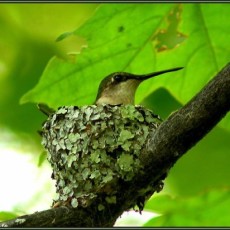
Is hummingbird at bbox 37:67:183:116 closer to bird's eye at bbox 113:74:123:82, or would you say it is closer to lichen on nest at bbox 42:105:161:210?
bird's eye at bbox 113:74:123:82

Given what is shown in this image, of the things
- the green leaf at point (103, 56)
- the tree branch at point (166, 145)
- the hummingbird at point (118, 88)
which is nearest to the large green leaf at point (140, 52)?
the green leaf at point (103, 56)

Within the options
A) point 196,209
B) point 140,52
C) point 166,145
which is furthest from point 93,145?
point 166,145

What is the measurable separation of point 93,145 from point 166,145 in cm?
114

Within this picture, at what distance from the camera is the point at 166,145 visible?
3.37m

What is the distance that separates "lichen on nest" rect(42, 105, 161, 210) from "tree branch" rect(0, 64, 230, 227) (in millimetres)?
149

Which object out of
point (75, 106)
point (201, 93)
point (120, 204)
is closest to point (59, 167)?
point (75, 106)

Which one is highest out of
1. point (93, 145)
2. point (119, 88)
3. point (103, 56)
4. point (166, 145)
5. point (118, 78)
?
point (119, 88)

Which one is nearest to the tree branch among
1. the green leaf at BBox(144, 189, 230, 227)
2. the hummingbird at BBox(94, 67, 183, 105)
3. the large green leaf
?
the green leaf at BBox(144, 189, 230, 227)

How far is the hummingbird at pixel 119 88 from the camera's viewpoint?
4.78m

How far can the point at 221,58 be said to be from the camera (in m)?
4.29

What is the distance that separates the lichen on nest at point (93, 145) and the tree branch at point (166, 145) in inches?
5.9

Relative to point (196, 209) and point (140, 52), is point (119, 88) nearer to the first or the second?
point (140, 52)

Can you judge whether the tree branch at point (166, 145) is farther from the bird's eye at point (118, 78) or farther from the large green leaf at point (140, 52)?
the bird's eye at point (118, 78)

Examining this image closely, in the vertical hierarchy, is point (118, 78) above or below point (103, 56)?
above
